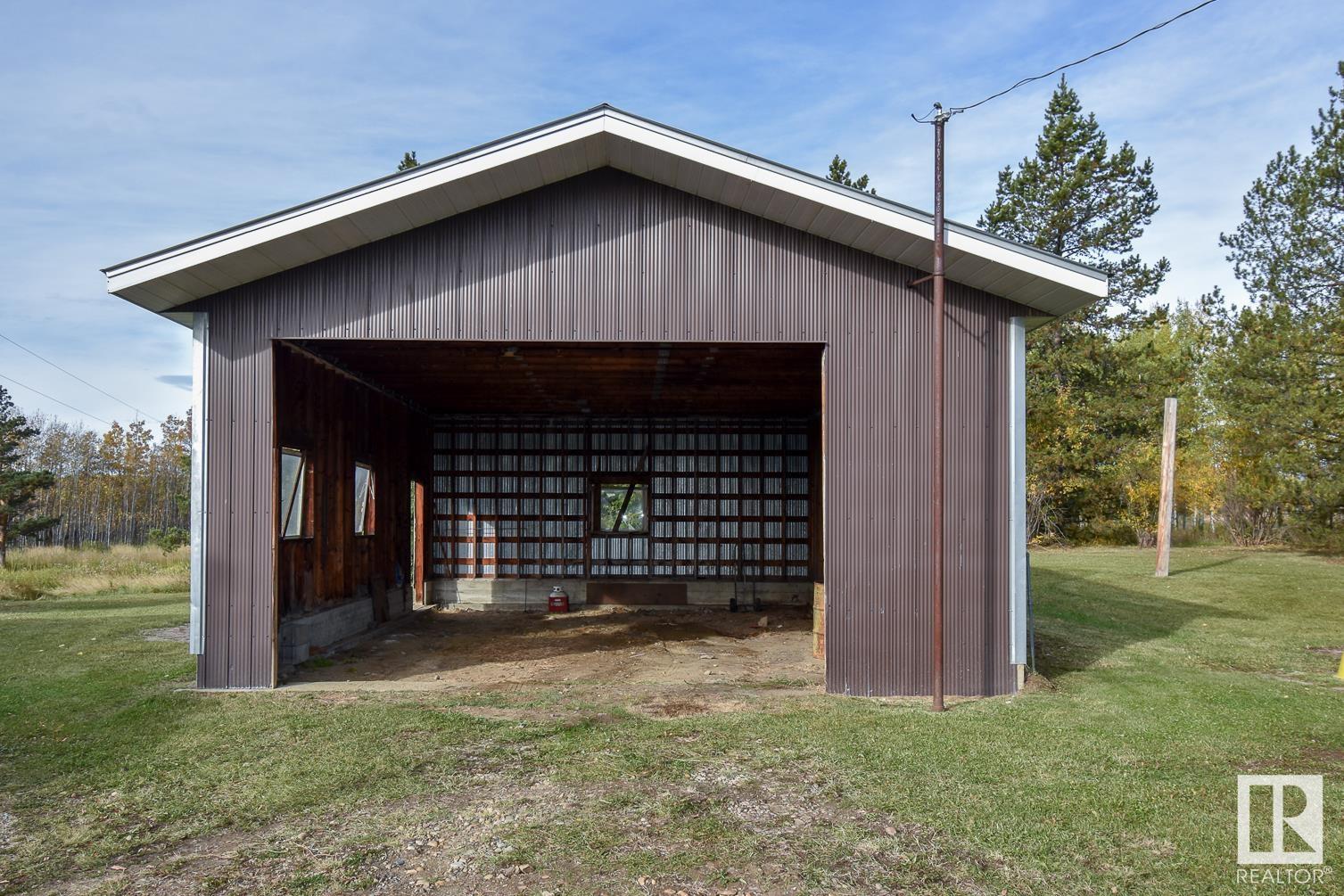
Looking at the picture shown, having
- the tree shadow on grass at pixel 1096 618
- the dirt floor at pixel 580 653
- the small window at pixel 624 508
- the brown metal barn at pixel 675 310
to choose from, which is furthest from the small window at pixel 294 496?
the tree shadow on grass at pixel 1096 618

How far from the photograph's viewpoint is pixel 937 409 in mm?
8578

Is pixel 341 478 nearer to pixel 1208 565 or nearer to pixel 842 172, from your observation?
pixel 1208 565

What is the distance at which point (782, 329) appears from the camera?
9.12 m

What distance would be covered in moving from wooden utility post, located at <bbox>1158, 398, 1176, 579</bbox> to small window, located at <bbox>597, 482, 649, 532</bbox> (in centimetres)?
1259

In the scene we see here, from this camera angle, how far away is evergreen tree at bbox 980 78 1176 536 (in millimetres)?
32469

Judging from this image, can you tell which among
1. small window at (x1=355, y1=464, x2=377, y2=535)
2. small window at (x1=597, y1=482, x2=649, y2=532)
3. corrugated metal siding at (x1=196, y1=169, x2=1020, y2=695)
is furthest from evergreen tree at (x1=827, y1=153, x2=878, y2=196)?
corrugated metal siding at (x1=196, y1=169, x2=1020, y2=695)

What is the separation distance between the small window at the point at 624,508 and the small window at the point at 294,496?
7.48m

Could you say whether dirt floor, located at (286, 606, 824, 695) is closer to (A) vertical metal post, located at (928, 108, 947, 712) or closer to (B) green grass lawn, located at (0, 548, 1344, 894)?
(B) green grass lawn, located at (0, 548, 1344, 894)

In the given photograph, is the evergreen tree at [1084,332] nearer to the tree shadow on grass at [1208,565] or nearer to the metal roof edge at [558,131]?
the tree shadow on grass at [1208,565]

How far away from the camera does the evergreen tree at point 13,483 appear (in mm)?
27783

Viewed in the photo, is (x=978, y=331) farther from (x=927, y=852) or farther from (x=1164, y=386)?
(x=1164, y=386)

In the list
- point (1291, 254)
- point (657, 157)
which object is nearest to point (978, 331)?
point (657, 157)

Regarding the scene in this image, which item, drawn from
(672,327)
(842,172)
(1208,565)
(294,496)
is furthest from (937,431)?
(842,172)

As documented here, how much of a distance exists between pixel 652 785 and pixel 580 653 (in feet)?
20.8
